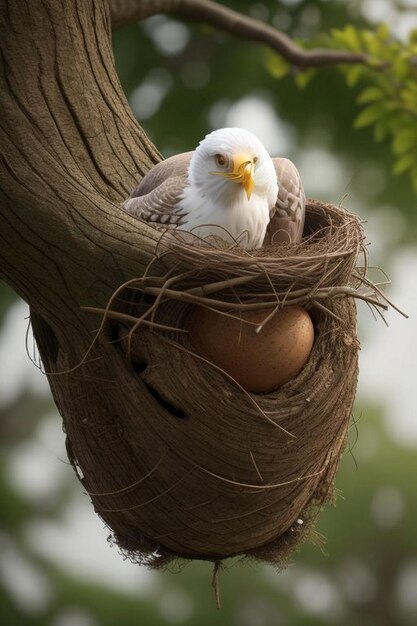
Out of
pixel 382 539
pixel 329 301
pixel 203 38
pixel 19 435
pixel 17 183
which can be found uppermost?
pixel 203 38

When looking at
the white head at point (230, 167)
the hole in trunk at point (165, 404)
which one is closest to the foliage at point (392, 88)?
the white head at point (230, 167)

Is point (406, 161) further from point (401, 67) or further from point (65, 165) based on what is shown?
point (65, 165)

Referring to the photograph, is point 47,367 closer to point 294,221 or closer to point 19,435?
point 294,221

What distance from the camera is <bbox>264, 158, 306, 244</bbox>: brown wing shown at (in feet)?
5.05

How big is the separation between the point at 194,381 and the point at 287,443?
15cm

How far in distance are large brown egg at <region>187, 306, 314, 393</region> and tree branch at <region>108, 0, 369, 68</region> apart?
0.77 metres

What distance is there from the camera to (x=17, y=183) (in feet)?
4.61

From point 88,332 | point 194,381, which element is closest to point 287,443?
point 194,381

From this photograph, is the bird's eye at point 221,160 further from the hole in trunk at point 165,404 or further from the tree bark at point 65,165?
the hole in trunk at point 165,404

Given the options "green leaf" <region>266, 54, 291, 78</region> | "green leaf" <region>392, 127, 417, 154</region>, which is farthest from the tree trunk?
"green leaf" <region>266, 54, 291, 78</region>

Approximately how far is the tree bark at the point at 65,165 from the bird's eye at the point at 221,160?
0.12 m

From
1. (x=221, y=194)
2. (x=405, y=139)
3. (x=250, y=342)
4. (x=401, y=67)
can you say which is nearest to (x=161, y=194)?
(x=221, y=194)

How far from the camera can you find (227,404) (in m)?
1.39

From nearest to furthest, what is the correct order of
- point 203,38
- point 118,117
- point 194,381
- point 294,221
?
point 194,381, point 294,221, point 118,117, point 203,38
